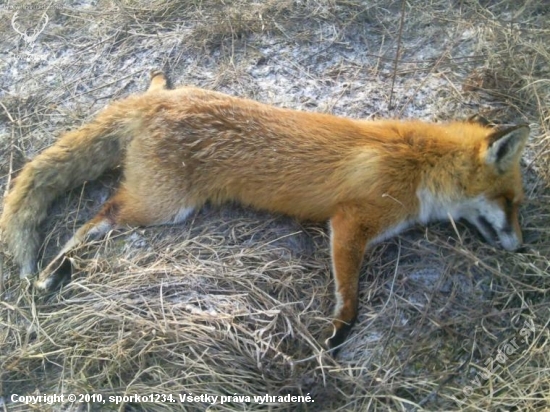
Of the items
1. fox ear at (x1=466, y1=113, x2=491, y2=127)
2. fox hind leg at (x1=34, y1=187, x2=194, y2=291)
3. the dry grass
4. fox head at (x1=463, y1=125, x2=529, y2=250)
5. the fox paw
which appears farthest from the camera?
fox ear at (x1=466, y1=113, x2=491, y2=127)

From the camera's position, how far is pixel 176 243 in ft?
12.2

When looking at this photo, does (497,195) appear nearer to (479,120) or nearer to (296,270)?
(479,120)

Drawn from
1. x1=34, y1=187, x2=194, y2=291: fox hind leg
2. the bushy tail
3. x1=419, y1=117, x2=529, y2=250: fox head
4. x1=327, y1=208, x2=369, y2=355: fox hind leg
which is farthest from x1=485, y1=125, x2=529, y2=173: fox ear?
Answer: the bushy tail

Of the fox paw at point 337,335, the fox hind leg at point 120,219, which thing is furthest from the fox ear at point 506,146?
the fox hind leg at point 120,219

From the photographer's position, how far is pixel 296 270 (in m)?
3.50

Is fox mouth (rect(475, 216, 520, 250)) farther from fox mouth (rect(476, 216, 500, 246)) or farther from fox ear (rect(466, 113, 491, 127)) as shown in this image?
fox ear (rect(466, 113, 491, 127))

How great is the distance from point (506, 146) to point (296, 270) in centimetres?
155

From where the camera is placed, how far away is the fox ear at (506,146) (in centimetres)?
318

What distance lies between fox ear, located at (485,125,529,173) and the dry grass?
518mm

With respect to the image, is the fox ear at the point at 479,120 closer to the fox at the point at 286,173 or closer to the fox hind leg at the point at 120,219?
the fox at the point at 286,173

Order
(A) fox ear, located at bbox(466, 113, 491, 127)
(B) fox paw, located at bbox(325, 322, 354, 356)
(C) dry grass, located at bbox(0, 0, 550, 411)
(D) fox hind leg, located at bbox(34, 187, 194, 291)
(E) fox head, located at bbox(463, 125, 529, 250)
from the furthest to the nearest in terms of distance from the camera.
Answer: (A) fox ear, located at bbox(466, 113, 491, 127)
(D) fox hind leg, located at bbox(34, 187, 194, 291)
(E) fox head, located at bbox(463, 125, 529, 250)
(B) fox paw, located at bbox(325, 322, 354, 356)
(C) dry grass, located at bbox(0, 0, 550, 411)

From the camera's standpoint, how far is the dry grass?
303 centimetres

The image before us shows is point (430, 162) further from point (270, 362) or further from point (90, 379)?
point (90, 379)

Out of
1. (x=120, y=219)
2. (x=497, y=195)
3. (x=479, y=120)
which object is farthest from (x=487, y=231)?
(x=120, y=219)
